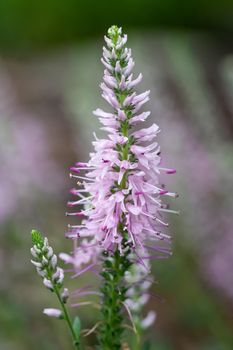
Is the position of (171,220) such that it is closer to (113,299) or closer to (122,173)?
(113,299)

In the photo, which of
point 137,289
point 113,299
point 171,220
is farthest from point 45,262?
point 171,220

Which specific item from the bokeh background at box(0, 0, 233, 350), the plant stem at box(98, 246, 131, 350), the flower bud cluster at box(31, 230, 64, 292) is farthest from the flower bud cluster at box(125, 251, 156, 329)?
the bokeh background at box(0, 0, 233, 350)

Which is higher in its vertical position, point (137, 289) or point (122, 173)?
point (122, 173)

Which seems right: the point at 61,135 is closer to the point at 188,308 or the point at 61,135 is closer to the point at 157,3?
the point at 157,3

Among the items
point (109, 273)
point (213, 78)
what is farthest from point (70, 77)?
point (109, 273)

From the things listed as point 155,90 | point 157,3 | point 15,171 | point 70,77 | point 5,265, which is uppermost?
point 157,3

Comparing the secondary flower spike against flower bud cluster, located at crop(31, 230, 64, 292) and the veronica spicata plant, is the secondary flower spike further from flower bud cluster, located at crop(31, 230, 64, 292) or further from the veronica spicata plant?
flower bud cluster, located at crop(31, 230, 64, 292)

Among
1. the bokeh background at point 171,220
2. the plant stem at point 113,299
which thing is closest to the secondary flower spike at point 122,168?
the plant stem at point 113,299
